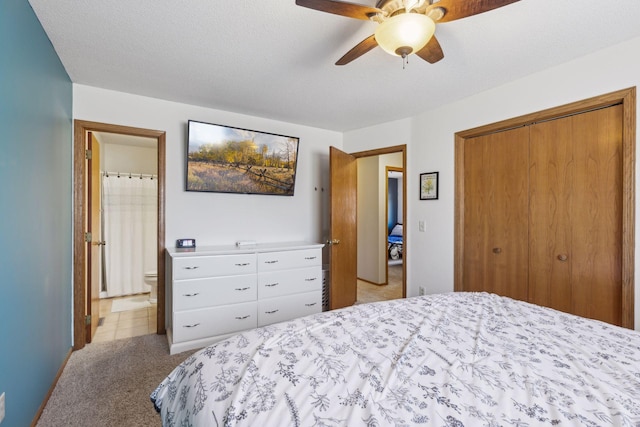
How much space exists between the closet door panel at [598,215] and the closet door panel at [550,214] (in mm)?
50

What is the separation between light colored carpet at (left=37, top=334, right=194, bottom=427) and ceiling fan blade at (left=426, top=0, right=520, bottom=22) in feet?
8.83

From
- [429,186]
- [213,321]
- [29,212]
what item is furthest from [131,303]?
[429,186]

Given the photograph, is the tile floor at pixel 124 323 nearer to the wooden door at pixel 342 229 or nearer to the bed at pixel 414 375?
the wooden door at pixel 342 229

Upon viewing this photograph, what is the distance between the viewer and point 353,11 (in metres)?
1.38

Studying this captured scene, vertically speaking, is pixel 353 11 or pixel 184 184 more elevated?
pixel 353 11

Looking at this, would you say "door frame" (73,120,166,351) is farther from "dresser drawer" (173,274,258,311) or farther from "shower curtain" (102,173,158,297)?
"shower curtain" (102,173,158,297)

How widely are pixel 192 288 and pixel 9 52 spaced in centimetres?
191

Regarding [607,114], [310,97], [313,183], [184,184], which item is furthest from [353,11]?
[313,183]

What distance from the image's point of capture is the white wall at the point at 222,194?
2760 mm

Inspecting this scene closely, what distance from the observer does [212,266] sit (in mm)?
2686

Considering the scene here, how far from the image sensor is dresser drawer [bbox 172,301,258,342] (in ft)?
8.41

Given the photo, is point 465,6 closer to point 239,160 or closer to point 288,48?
point 288,48

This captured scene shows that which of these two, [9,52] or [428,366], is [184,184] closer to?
[9,52]

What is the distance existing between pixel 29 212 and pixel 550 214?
3511mm
